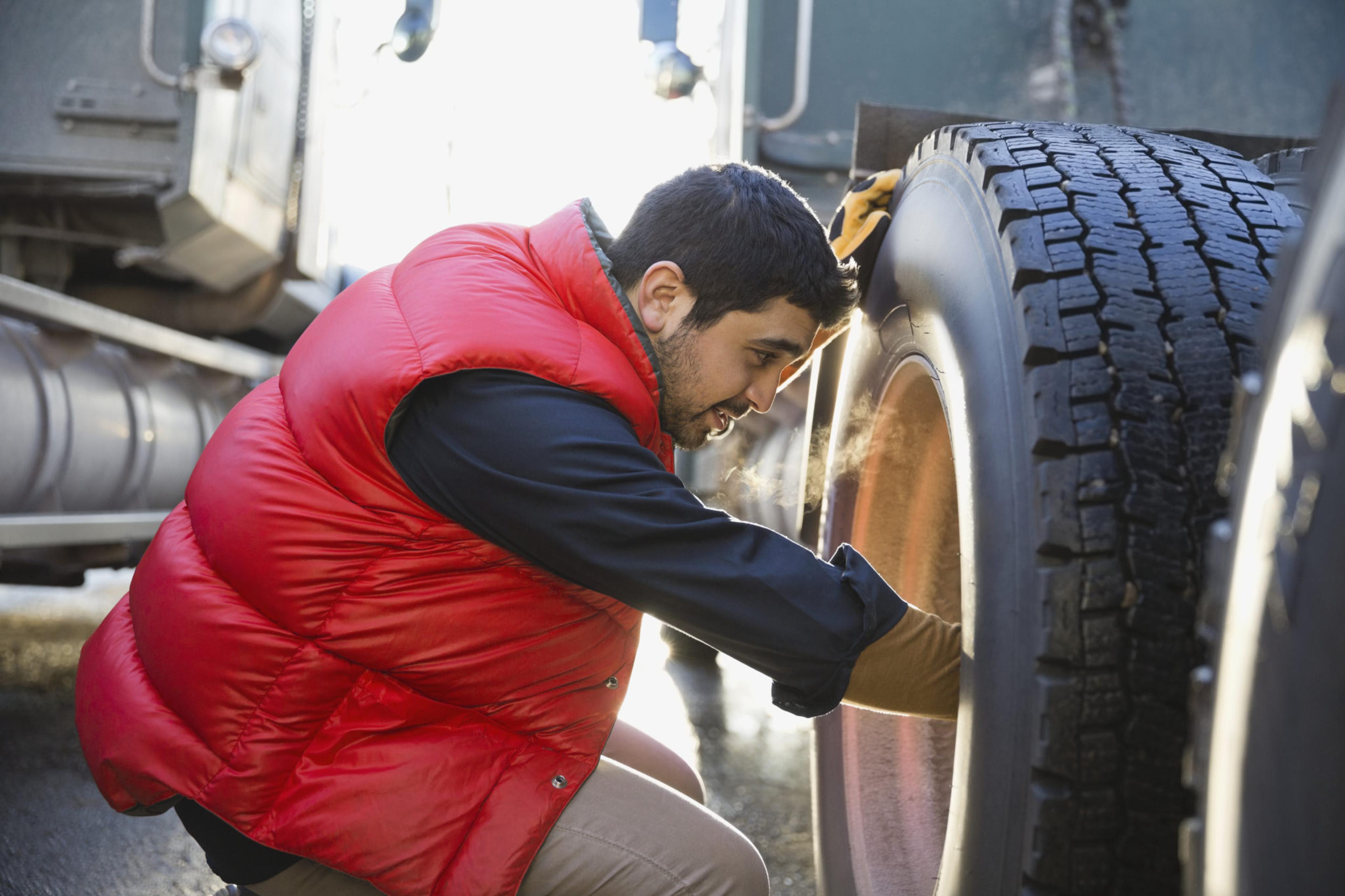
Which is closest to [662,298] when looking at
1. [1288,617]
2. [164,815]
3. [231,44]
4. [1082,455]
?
[1082,455]

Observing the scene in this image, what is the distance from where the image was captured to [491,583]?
4.13ft

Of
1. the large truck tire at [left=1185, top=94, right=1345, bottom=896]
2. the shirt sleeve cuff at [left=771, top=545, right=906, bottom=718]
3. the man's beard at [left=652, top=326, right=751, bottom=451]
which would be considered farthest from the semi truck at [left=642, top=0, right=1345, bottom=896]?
the man's beard at [left=652, top=326, right=751, bottom=451]

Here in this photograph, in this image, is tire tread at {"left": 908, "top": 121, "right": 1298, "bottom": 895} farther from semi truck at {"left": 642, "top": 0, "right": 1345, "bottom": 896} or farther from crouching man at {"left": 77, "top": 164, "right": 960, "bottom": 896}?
crouching man at {"left": 77, "top": 164, "right": 960, "bottom": 896}

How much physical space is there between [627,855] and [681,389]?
58 centimetres

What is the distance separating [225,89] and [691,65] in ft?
4.21

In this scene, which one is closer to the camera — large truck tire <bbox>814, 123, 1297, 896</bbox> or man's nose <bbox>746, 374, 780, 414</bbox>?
large truck tire <bbox>814, 123, 1297, 896</bbox>

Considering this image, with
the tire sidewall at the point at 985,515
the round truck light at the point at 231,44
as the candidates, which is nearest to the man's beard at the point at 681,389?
the tire sidewall at the point at 985,515

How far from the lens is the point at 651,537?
111 cm

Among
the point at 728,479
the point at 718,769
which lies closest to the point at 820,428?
the point at 718,769

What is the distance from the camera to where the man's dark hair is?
132cm

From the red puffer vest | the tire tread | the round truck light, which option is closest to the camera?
the tire tread

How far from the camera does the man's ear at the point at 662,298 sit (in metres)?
1.33

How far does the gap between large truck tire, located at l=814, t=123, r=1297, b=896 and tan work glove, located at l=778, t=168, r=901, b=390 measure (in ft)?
0.76

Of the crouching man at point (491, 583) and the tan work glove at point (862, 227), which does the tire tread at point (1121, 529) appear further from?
the tan work glove at point (862, 227)
